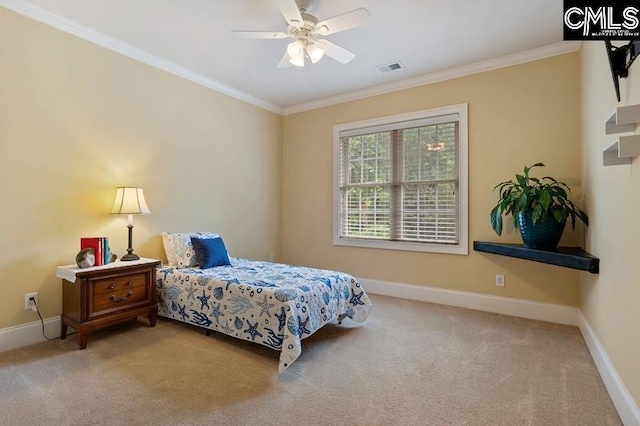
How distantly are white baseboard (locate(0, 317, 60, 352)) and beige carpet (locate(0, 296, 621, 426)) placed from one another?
4.6 inches

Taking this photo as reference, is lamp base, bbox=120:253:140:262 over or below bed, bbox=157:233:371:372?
over

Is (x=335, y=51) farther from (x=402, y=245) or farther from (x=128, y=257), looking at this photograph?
(x=128, y=257)

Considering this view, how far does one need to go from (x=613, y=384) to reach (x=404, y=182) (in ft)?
9.01

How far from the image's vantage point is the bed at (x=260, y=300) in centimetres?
236

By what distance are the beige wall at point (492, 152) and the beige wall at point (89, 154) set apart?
170cm

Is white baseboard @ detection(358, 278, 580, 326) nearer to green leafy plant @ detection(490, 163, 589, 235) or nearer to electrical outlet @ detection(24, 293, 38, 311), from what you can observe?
green leafy plant @ detection(490, 163, 589, 235)

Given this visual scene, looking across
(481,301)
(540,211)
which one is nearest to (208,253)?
(481,301)

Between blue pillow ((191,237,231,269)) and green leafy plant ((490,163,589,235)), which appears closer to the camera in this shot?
green leafy plant ((490,163,589,235))

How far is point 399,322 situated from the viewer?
3.22 meters

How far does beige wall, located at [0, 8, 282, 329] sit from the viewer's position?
258 cm

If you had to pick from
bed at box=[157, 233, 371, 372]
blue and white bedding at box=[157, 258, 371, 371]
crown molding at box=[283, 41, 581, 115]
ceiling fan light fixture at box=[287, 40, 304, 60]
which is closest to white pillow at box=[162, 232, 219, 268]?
bed at box=[157, 233, 371, 372]

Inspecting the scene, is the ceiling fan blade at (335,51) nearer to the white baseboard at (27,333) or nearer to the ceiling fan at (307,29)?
the ceiling fan at (307,29)

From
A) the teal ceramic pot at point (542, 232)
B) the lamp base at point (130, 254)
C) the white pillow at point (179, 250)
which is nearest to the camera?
the teal ceramic pot at point (542, 232)

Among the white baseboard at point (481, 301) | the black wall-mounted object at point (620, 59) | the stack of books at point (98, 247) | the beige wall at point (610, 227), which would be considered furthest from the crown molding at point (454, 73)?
the stack of books at point (98, 247)
